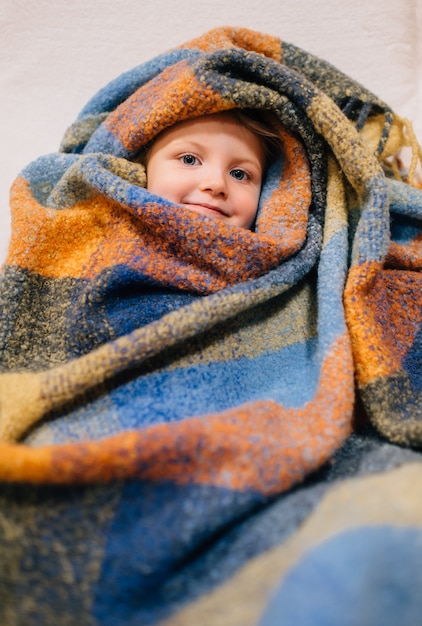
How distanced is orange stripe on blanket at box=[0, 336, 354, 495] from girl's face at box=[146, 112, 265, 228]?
14.7 inches

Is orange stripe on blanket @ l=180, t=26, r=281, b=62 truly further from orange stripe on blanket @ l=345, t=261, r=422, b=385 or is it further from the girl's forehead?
orange stripe on blanket @ l=345, t=261, r=422, b=385

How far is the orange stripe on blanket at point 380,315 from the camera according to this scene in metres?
0.71

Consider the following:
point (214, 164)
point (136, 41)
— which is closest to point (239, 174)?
point (214, 164)

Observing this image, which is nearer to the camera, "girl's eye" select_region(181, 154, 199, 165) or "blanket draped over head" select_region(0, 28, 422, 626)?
"blanket draped over head" select_region(0, 28, 422, 626)

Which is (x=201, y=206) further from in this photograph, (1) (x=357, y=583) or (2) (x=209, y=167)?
(1) (x=357, y=583)

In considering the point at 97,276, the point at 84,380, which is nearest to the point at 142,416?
the point at 84,380

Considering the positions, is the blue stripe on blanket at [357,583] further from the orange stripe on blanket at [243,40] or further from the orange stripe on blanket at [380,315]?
the orange stripe on blanket at [243,40]

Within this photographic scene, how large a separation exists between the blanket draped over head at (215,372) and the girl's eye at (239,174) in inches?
2.0

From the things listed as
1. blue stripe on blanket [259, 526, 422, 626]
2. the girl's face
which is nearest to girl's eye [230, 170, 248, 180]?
the girl's face

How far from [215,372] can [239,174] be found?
379 millimetres

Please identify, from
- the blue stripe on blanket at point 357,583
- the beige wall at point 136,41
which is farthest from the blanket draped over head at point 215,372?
the beige wall at point 136,41

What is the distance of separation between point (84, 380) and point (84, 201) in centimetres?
35

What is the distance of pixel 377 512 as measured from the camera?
484mm

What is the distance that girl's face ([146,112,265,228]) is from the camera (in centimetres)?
83
